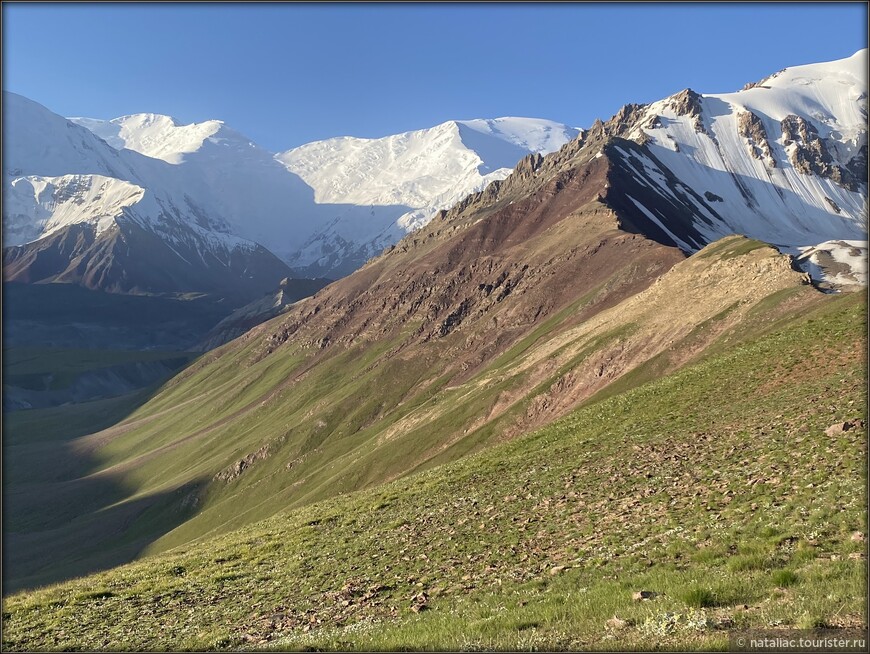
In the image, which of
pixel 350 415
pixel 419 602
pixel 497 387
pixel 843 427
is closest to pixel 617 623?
pixel 419 602

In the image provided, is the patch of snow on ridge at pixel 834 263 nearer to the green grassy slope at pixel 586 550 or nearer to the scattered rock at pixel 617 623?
the green grassy slope at pixel 586 550

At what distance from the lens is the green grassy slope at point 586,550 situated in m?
14.6

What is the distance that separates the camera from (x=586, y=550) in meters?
22.0

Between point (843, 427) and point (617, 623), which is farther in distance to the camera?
point (843, 427)

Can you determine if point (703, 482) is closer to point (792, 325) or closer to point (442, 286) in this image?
point (792, 325)

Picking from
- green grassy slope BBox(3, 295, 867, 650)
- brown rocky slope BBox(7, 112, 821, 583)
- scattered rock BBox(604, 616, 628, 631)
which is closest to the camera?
scattered rock BBox(604, 616, 628, 631)

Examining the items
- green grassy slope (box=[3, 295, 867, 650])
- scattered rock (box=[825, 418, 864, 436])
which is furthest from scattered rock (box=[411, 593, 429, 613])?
scattered rock (box=[825, 418, 864, 436])

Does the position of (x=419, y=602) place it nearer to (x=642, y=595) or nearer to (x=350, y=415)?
(x=642, y=595)

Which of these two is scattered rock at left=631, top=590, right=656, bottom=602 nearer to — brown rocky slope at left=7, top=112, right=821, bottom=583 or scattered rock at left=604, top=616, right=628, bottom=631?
scattered rock at left=604, top=616, right=628, bottom=631

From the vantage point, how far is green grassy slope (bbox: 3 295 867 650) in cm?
1461

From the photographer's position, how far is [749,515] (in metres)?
20.8

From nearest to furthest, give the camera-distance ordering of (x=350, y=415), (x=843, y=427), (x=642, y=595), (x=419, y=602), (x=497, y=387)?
(x=642, y=595)
(x=419, y=602)
(x=843, y=427)
(x=497, y=387)
(x=350, y=415)

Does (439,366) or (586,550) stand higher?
(439,366)

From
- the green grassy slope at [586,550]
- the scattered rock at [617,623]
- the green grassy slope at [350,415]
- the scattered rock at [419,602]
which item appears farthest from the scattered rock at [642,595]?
the green grassy slope at [350,415]
